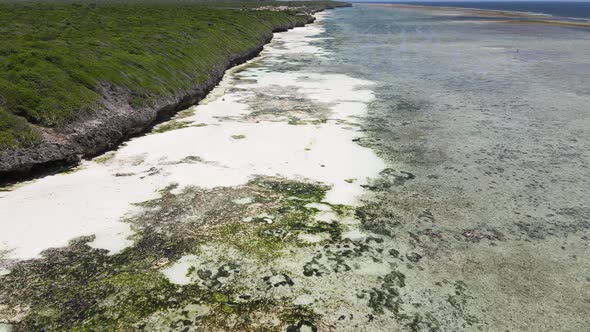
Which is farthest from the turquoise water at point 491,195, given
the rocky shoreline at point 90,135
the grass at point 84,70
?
the grass at point 84,70

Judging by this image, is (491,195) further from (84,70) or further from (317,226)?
(84,70)


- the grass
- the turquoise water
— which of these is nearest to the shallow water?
the turquoise water

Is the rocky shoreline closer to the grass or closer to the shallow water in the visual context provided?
the grass

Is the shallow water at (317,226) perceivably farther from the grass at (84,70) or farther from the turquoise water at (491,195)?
the grass at (84,70)

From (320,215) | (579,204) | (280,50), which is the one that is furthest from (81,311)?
(280,50)

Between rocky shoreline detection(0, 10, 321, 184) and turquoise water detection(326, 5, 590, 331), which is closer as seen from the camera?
turquoise water detection(326, 5, 590, 331)
